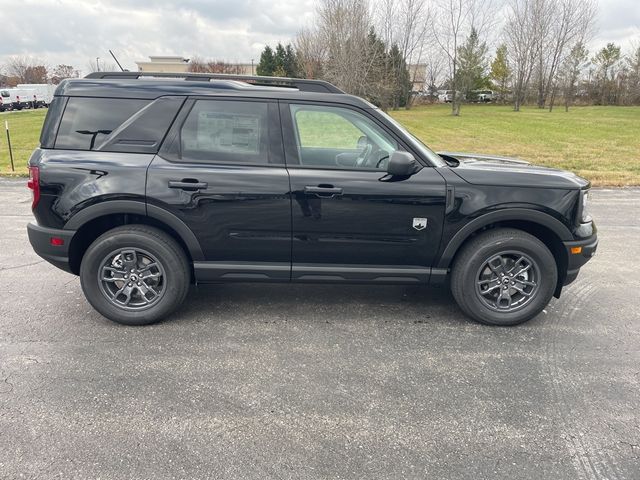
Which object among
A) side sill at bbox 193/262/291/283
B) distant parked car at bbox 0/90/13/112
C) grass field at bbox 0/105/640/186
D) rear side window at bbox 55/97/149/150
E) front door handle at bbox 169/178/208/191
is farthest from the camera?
distant parked car at bbox 0/90/13/112

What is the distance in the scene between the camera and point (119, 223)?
3.74 metres

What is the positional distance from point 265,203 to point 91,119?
1.52 meters

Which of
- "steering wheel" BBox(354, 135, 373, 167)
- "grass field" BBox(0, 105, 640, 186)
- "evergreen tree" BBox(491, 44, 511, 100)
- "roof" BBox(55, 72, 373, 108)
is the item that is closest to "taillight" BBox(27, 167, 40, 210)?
"roof" BBox(55, 72, 373, 108)

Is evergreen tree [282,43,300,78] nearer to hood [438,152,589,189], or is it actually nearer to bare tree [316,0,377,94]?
bare tree [316,0,377,94]

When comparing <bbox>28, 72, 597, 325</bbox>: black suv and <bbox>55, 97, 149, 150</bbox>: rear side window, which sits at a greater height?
<bbox>55, 97, 149, 150</bbox>: rear side window

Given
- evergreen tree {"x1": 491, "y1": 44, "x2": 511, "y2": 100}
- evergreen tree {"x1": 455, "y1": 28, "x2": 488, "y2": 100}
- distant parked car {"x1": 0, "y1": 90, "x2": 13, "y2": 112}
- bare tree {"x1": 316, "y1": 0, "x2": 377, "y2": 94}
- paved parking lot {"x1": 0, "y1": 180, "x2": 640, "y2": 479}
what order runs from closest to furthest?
1. paved parking lot {"x1": 0, "y1": 180, "x2": 640, "y2": 479}
2. bare tree {"x1": 316, "y1": 0, "x2": 377, "y2": 94}
3. evergreen tree {"x1": 455, "y1": 28, "x2": 488, "y2": 100}
4. distant parked car {"x1": 0, "y1": 90, "x2": 13, "y2": 112}
5. evergreen tree {"x1": 491, "y1": 44, "x2": 511, "y2": 100}

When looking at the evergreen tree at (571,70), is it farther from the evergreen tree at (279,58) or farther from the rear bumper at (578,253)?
the rear bumper at (578,253)

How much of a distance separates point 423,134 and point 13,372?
23.6m

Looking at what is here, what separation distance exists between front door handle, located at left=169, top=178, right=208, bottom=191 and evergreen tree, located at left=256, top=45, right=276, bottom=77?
2036 inches

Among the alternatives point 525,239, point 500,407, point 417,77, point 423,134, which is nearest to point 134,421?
point 500,407

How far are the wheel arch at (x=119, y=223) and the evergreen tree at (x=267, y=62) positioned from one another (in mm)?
51542

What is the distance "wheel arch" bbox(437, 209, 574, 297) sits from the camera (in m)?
3.56

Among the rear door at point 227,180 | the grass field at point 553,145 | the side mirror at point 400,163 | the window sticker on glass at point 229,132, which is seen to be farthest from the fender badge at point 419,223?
the grass field at point 553,145

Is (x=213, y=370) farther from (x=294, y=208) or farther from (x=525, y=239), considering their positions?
(x=525, y=239)
